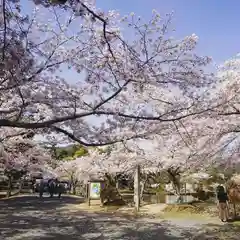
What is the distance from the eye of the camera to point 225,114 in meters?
9.17

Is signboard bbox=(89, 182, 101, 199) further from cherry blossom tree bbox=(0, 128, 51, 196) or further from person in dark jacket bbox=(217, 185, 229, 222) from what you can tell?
person in dark jacket bbox=(217, 185, 229, 222)

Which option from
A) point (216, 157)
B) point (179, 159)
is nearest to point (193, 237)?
point (216, 157)

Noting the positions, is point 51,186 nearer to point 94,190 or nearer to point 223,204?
point 94,190

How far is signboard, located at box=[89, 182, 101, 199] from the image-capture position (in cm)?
2226

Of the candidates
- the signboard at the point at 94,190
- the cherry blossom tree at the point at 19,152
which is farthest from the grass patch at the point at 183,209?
the cherry blossom tree at the point at 19,152

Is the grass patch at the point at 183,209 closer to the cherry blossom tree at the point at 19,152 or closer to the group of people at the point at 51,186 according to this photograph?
the cherry blossom tree at the point at 19,152

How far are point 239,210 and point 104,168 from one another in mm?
11300

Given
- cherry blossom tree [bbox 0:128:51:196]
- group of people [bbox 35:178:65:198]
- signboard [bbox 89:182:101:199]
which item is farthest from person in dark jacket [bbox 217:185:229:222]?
group of people [bbox 35:178:65:198]

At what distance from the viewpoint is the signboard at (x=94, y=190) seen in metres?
22.3

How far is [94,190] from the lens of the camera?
73.4 feet

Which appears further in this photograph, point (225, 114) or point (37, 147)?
point (37, 147)

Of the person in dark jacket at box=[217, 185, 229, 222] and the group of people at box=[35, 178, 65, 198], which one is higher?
the group of people at box=[35, 178, 65, 198]

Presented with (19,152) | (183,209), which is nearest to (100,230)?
(183,209)

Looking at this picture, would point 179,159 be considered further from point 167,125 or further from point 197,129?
point 167,125
